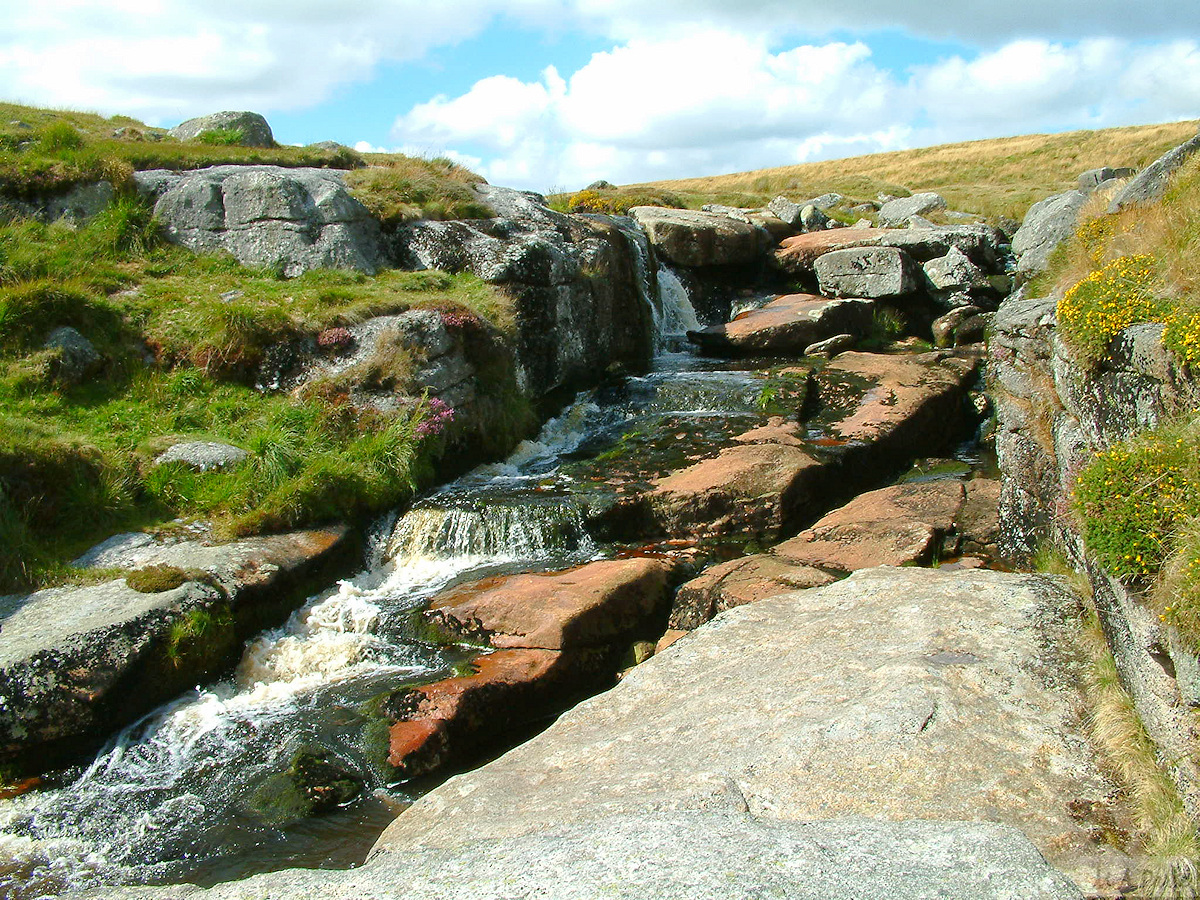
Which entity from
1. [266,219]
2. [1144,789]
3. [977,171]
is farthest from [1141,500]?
[977,171]

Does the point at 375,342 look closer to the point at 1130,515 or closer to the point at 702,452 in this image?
the point at 702,452

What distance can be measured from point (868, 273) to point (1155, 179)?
11.9m

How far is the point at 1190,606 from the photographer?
14.9ft

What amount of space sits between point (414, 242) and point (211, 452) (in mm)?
8124

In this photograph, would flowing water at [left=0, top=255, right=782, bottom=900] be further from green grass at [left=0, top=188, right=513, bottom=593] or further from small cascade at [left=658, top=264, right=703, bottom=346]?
small cascade at [left=658, top=264, right=703, bottom=346]

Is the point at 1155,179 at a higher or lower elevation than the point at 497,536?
higher

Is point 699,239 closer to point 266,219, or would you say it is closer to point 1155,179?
point 266,219

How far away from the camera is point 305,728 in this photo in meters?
8.56

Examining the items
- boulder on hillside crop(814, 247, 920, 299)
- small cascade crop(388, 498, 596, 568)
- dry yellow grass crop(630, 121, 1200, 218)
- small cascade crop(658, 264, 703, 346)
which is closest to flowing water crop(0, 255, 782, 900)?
small cascade crop(388, 498, 596, 568)

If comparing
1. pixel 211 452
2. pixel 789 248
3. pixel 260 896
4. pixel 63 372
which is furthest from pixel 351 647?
pixel 789 248

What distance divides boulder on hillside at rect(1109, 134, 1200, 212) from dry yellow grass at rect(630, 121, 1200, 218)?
1023 inches

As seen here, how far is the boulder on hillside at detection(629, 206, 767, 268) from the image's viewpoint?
23953 millimetres

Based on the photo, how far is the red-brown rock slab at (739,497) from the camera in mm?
11906

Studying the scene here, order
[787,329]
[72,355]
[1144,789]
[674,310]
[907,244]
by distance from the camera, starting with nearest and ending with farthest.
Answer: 1. [1144,789]
2. [72,355]
3. [787,329]
4. [674,310]
5. [907,244]
